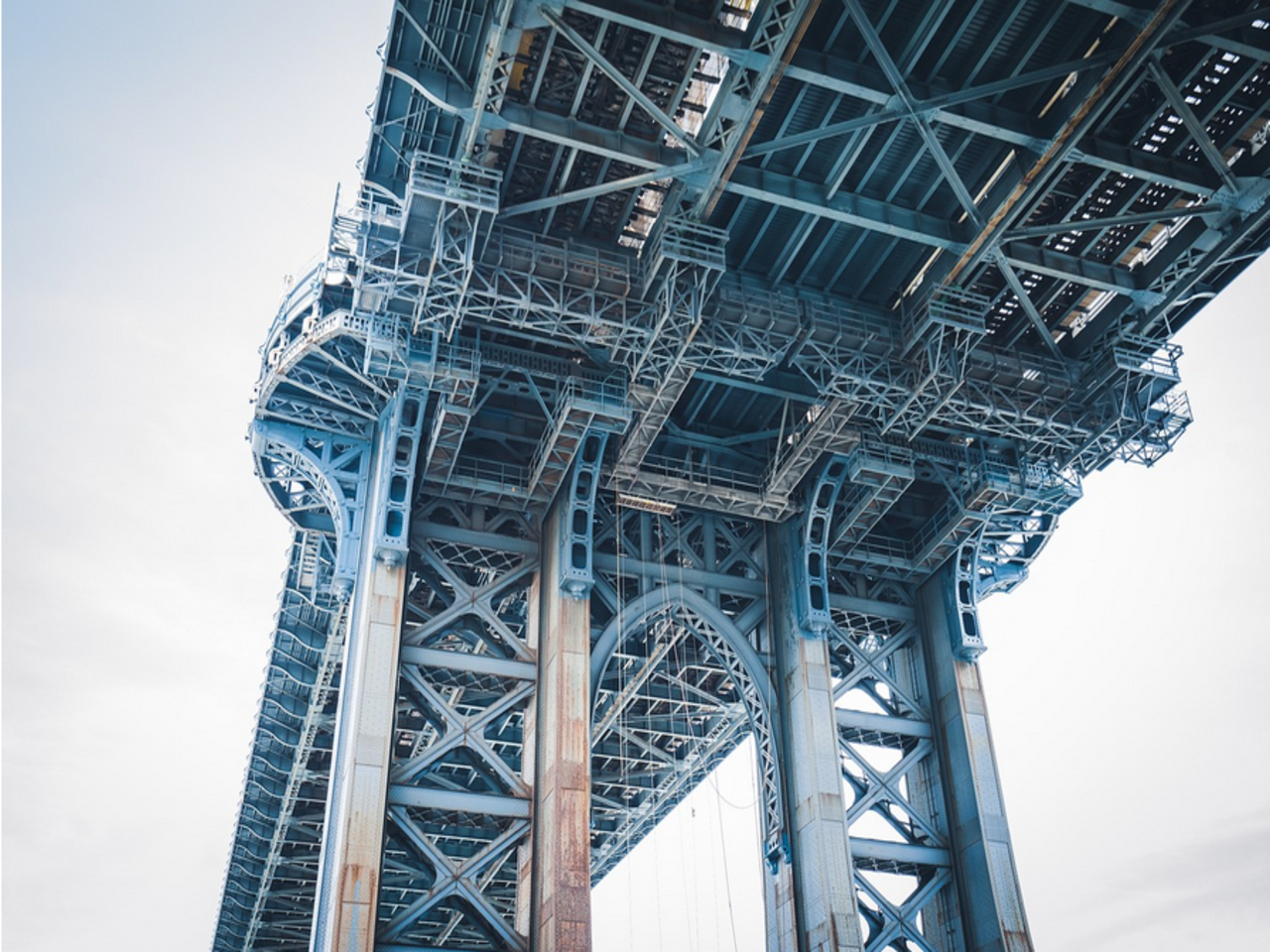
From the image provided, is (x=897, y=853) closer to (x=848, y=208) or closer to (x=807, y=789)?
(x=807, y=789)

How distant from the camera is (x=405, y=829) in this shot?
Result: 99.3ft

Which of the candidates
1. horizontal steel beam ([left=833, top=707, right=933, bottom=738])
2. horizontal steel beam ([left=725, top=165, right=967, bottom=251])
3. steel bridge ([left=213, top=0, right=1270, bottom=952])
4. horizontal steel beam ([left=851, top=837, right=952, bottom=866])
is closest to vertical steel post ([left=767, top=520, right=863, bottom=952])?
steel bridge ([left=213, top=0, right=1270, bottom=952])

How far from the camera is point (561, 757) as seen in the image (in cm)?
3073

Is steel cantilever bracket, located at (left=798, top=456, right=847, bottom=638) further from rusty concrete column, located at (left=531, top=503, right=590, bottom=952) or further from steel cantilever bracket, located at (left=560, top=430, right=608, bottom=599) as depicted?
rusty concrete column, located at (left=531, top=503, right=590, bottom=952)

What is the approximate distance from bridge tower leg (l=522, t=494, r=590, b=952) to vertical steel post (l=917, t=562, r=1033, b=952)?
11.0m

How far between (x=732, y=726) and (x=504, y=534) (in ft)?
49.8

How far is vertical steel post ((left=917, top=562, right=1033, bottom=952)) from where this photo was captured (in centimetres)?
3319

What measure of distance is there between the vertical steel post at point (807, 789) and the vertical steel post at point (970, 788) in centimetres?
355

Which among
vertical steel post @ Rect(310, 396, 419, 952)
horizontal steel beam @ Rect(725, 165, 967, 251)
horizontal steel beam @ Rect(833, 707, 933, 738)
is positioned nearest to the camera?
vertical steel post @ Rect(310, 396, 419, 952)

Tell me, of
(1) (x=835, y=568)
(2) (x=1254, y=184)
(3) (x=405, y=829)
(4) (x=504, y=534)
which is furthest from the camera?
(1) (x=835, y=568)

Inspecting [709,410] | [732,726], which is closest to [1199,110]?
[709,410]

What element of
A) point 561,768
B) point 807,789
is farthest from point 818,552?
point 561,768

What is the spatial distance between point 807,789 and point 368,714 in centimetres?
1158

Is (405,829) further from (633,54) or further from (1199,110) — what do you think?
(1199,110)
